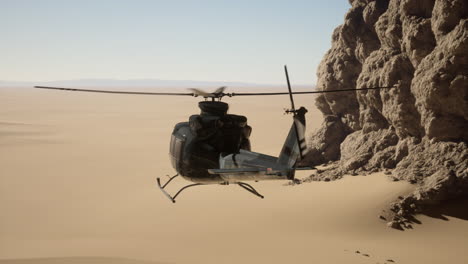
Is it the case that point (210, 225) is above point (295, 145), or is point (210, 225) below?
below

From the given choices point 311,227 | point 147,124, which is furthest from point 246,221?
point 147,124

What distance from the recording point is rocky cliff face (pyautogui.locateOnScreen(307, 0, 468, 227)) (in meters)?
11.8

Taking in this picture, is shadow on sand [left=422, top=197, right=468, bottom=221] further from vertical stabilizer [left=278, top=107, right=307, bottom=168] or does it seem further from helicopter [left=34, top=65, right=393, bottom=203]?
vertical stabilizer [left=278, top=107, right=307, bottom=168]

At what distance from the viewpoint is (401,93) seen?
13.9 meters

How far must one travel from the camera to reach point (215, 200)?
15484 millimetres

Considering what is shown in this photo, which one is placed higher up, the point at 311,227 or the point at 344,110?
the point at 344,110

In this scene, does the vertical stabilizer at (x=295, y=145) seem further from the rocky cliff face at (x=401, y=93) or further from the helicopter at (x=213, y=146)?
the rocky cliff face at (x=401, y=93)

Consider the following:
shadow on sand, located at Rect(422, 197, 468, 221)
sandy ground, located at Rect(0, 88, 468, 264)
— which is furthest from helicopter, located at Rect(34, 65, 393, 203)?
shadow on sand, located at Rect(422, 197, 468, 221)

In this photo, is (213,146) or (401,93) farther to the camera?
(401,93)

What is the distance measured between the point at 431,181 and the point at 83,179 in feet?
52.3

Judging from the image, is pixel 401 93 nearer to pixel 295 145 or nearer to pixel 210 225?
pixel 210 225

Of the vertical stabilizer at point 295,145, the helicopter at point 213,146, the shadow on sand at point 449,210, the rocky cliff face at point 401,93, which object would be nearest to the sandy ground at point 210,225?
the shadow on sand at point 449,210

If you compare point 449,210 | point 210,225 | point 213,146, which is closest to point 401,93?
point 449,210

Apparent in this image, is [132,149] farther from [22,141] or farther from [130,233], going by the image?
[130,233]
